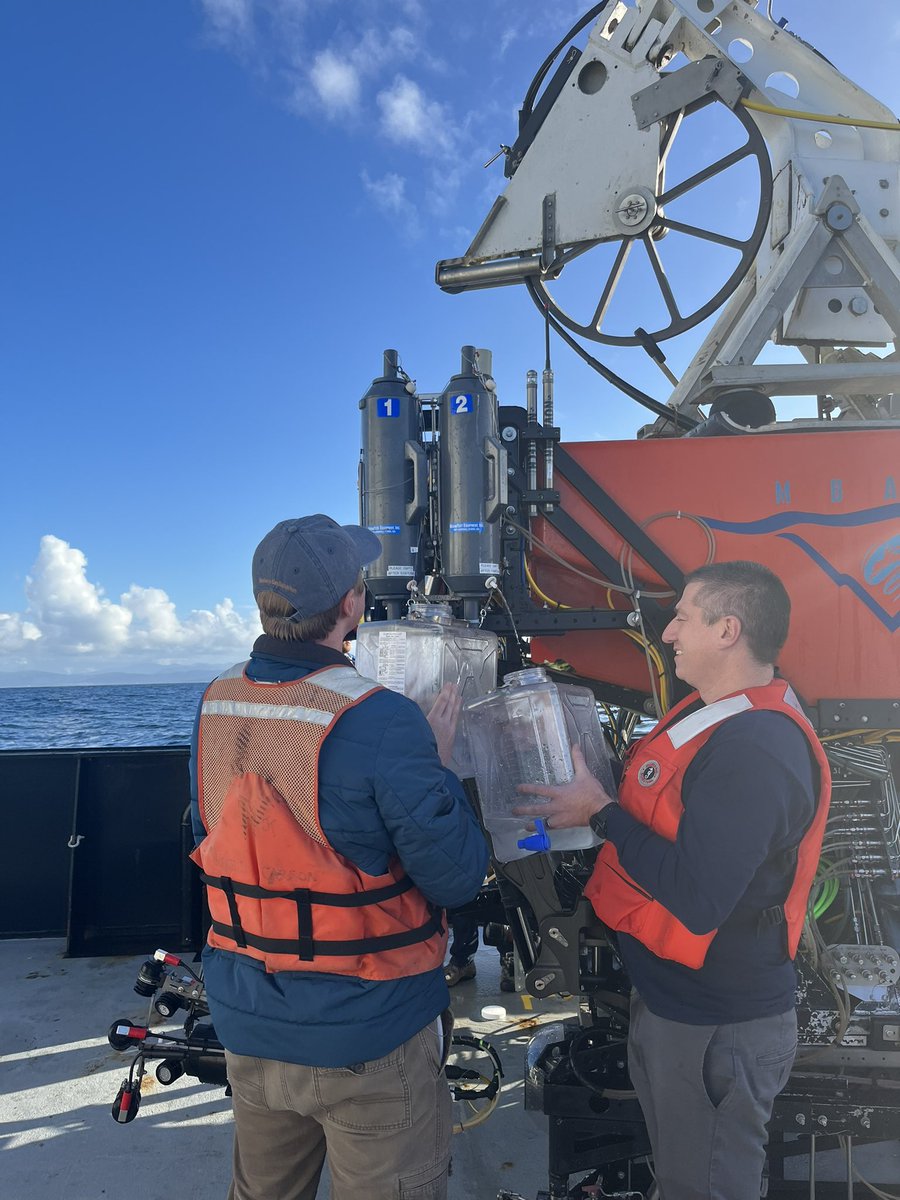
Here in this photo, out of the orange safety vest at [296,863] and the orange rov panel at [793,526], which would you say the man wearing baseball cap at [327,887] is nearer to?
the orange safety vest at [296,863]

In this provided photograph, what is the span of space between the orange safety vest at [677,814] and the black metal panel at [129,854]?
3.52 m

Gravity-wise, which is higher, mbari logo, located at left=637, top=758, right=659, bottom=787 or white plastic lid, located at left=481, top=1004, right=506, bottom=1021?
mbari logo, located at left=637, top=758, right=659, bottom=787

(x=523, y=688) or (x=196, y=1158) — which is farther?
(x=196, y=1158)

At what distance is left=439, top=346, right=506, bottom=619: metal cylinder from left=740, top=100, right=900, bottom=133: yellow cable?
190 cm

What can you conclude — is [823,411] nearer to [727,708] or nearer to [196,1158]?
[727,708]

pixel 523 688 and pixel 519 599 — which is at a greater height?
pixel 519 599

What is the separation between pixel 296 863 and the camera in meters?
1.46

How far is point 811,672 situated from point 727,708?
1205 millimetres

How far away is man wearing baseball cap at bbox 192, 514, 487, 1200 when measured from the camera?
1436 mm

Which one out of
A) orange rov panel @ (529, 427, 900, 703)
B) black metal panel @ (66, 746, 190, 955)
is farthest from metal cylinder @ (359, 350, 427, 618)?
black metal panel @ (66, 746, 190, 955)

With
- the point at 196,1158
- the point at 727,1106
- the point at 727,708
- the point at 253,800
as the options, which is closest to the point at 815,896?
the point at 727,1106

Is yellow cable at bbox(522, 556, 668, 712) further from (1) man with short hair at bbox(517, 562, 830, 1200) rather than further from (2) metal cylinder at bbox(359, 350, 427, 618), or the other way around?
(1) man with short hair at bbox(517, 562, 830, 1200)

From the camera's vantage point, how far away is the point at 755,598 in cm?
168

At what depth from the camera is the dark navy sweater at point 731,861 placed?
1496 mm
